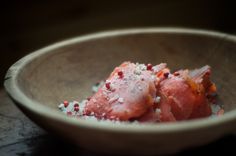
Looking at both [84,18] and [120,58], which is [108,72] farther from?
[84,18]

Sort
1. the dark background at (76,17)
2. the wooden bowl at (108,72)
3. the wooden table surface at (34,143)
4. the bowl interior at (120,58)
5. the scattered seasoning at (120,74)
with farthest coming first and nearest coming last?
the dark background at (76,17)
the bowl interior at (120,58)
the scattered seasoning at (120,74)
the wooden table surface at (34,143)
the wooden bowl at (108,72)

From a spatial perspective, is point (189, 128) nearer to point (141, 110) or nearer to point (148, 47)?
point (141, 110)

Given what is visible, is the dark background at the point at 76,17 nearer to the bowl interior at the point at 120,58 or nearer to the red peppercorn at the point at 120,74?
the bowl interior at the point at 120,58

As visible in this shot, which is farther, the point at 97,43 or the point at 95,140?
the point at 97,43

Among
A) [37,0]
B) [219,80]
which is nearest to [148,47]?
[219,80]

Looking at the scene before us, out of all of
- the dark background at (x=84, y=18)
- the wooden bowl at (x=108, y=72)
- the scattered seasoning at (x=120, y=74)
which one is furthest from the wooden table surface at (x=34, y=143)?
the dark background at (x=84, y=18)

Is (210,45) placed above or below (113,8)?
below

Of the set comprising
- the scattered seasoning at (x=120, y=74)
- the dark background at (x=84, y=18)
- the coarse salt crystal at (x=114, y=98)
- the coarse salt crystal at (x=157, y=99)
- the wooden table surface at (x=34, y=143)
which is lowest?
the wooden table surface at (x=34, y=143)
